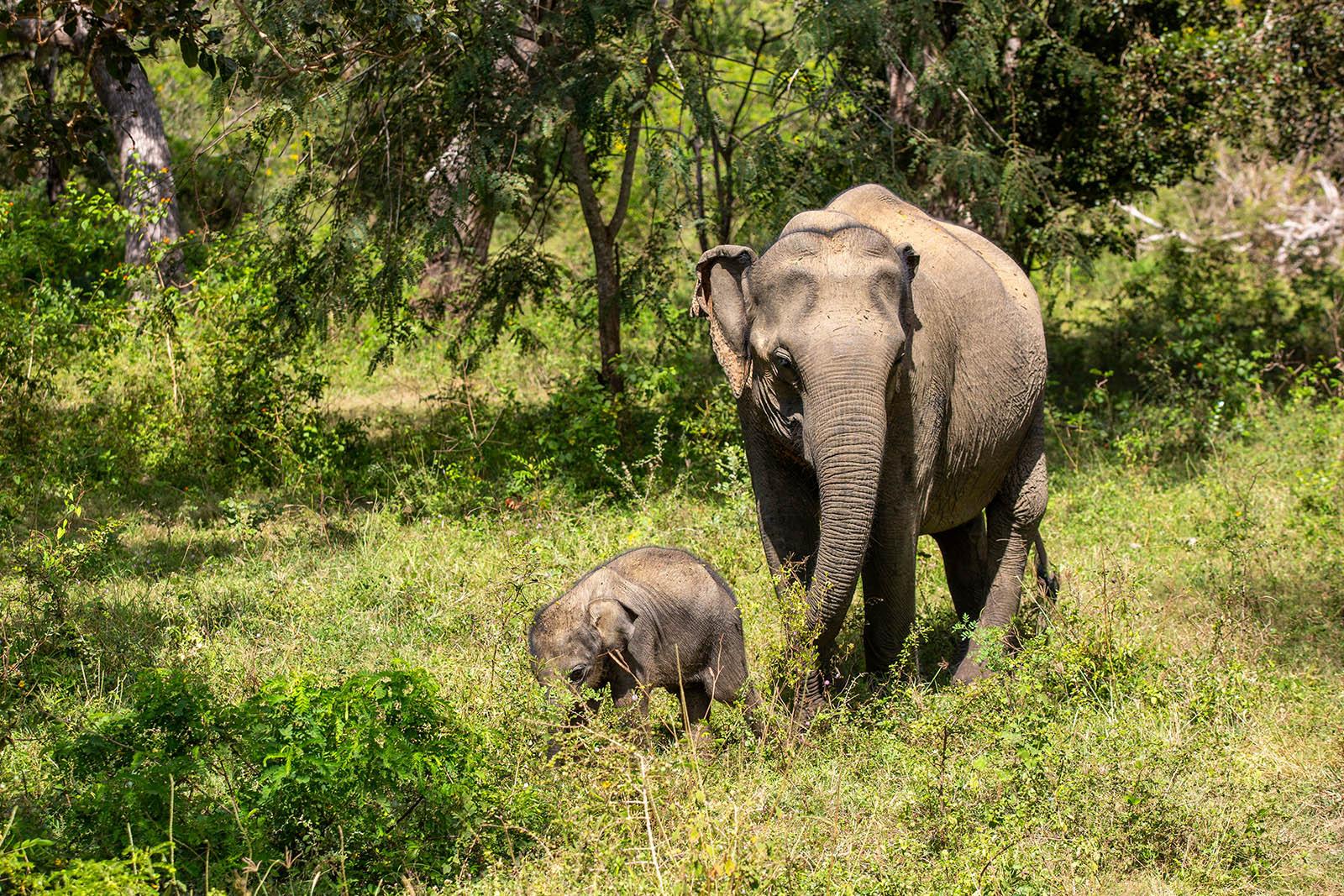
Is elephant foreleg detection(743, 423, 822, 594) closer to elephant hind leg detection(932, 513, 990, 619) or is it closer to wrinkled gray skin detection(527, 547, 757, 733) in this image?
wrinkled gray skin detection(527, 547, 757, 733)

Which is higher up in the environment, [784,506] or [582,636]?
[784,506]

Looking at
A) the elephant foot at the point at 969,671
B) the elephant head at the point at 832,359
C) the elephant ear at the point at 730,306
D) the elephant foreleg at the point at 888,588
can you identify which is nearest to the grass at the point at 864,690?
the elephant foot at the point at 969,671

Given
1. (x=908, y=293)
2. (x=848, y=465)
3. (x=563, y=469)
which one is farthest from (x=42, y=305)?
(x=848, y=465)

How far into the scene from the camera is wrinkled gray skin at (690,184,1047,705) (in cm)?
562

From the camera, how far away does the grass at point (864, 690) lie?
5.13 meters

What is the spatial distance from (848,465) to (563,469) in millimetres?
5464

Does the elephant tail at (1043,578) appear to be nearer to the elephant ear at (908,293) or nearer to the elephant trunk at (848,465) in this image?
the elephant ear at (908,293)

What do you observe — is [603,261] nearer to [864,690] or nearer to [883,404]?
[864,690]

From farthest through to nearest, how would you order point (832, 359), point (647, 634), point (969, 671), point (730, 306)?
point (969, 671) < point (730, 306) < point (647, 634) < point (832, 359)

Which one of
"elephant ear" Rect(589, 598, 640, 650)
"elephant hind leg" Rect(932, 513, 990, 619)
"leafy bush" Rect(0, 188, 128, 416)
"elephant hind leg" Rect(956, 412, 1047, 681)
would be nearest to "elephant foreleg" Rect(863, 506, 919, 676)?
"elephant hind leg" Rect(956, 412, 1047, 681)

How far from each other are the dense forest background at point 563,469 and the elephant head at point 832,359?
1.03 metres

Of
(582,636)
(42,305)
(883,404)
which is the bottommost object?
(582,636)

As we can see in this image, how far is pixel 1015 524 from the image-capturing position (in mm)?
7441

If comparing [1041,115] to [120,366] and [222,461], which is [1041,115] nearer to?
[222,461]
